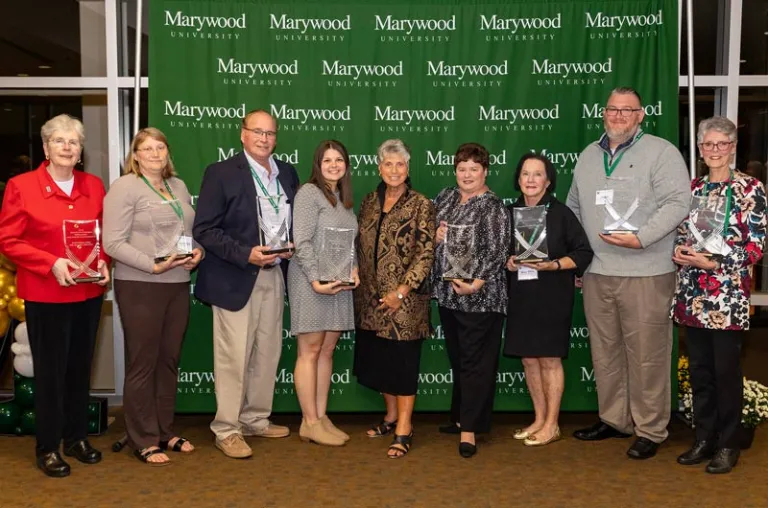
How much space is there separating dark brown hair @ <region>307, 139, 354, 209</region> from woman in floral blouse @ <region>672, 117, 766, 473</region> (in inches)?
67.2

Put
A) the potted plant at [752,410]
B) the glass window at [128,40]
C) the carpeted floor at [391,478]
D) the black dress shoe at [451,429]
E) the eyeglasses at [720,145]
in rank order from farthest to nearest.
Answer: the glass window at [128,40], the black dress shoe at [451,429], the potted plant at [752,410], the eyeglasses at [720,145], the carpeted floor at [391,478]

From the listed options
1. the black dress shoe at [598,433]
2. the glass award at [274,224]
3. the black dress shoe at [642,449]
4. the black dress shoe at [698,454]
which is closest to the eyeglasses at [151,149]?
the glass award at [274,224]

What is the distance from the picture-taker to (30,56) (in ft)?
16.8

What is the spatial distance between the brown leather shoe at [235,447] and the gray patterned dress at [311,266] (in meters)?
0.65

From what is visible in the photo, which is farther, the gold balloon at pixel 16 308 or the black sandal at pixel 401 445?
the gold balloon at pixel 16 308

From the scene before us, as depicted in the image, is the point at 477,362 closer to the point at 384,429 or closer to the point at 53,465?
the point at 384,429

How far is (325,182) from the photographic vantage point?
13.1ft

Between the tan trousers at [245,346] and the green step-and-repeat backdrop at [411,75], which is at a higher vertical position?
the green step-and-repeat backdrop at [411,75]

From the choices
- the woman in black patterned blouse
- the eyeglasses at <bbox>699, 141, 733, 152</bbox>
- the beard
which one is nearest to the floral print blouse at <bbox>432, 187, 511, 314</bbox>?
the woman in black patterned blouse

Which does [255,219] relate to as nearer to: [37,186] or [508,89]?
[37,186]

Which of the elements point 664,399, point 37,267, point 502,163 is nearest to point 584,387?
point 664,399

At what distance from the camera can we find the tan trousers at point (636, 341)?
3.94 meters

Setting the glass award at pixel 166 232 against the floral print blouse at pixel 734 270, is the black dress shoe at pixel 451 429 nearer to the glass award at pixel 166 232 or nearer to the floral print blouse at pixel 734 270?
the floral print blouse at pixel 734 270

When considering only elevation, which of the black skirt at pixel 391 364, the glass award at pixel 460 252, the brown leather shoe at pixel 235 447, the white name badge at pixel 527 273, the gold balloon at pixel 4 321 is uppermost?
the glass award at pixel 460 252
